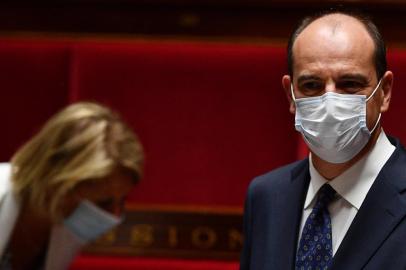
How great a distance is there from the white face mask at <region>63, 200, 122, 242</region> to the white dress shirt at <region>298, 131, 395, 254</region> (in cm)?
31

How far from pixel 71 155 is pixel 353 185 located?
41cm

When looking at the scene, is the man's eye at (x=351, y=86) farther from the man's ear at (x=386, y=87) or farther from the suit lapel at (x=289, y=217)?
the suit lapel at (x=289, y=217)

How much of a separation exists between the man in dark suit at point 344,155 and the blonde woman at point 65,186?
276 millimetres

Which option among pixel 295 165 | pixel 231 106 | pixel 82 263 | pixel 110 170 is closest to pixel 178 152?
pixel 231 106

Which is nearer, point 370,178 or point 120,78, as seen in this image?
point 370,178

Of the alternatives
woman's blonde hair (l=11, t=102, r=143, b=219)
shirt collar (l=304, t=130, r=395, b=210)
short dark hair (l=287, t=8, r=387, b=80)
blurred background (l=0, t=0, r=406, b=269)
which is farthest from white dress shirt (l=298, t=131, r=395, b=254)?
blurred background (l=0, t=0, r=406, b=269)

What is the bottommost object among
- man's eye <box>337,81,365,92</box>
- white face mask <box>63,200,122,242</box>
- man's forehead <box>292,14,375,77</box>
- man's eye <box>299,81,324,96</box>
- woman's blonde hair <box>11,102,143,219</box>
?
white face mask <box>63,200,122,242</box>

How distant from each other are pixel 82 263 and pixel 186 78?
48 cm

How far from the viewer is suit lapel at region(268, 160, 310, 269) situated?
1.12 meters

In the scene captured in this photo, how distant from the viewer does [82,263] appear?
5.75 feet

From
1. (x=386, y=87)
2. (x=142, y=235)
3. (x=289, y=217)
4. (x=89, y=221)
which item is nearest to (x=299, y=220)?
(x=289, y=217)

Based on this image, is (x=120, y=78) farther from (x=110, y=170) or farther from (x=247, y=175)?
(x=110, y=170)

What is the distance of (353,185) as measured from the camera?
1.08m

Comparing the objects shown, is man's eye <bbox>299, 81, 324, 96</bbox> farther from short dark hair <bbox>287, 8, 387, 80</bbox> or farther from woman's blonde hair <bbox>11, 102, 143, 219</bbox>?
woman's blonde hair <bbox>11, 102, 143, 219</bbox>
